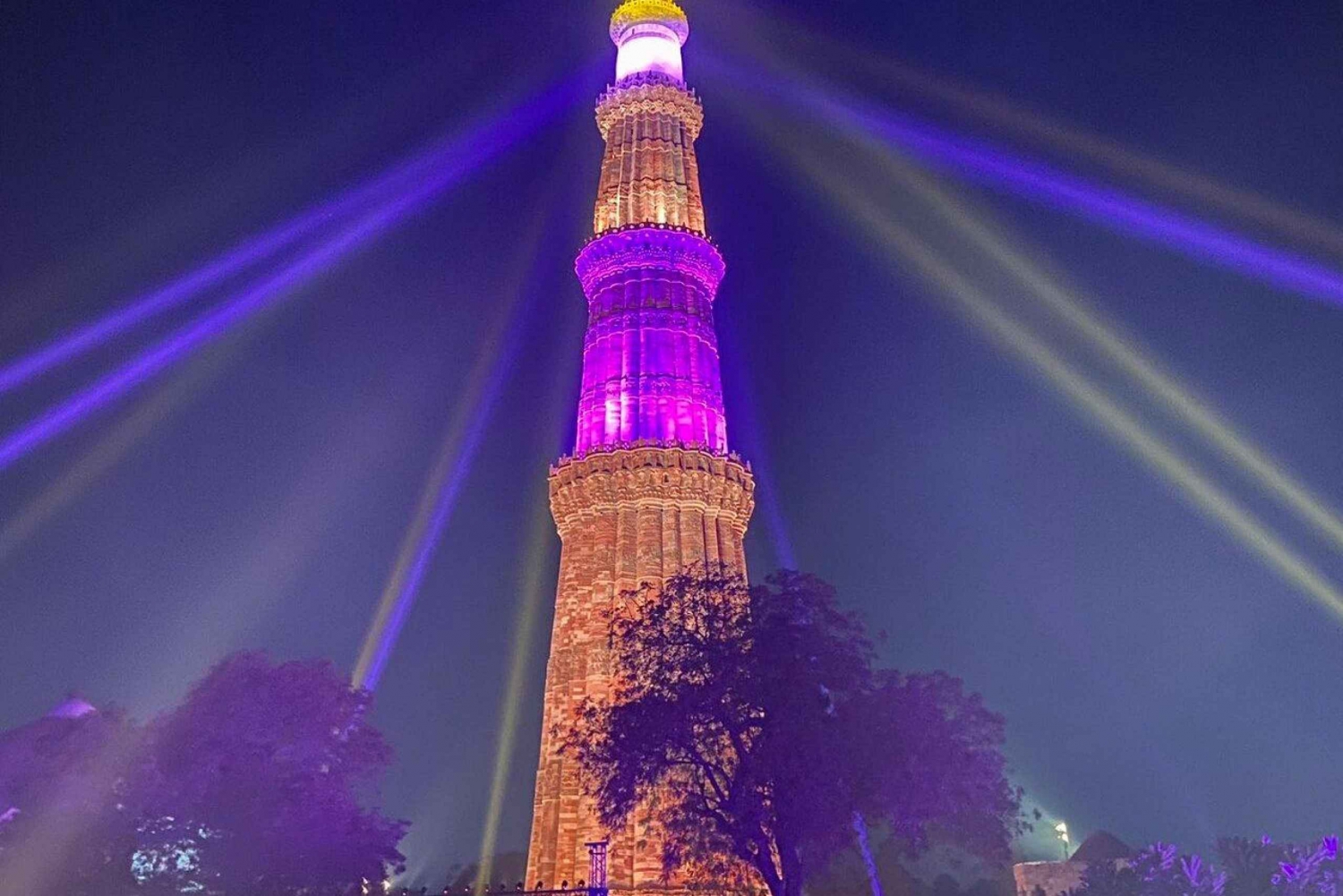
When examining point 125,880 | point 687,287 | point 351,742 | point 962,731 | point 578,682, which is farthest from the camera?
point 687,287

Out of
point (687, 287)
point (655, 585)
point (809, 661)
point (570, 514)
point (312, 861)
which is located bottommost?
point (312, 861)

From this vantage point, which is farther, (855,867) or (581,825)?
(855,867)

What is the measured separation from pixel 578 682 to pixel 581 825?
460cm

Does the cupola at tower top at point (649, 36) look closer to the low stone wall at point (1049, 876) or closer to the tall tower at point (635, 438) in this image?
the tall tower at point (635, 438)

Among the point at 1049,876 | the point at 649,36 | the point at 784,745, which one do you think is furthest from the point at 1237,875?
the point at 649,36

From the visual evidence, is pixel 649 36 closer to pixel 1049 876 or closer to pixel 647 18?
pixel 647 18

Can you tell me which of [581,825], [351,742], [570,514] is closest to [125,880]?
[351,742]

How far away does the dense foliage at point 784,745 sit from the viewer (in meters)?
23.7

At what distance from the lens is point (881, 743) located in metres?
24.3

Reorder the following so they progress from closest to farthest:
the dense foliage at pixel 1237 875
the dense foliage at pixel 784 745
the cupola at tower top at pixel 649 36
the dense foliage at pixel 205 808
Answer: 1. the dense foliage at pixel 1237 875
2. the dense foliage at pixel 784 745
3. the dense foliage at pixel 205 808
4. the cupola at tower top at pixel 649 36

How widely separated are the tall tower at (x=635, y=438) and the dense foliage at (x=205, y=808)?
21.2 feet

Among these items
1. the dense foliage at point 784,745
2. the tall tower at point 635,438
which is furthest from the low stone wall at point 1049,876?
the tall tower at point 635,438

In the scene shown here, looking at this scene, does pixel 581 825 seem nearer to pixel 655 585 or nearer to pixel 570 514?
pixel 655 585

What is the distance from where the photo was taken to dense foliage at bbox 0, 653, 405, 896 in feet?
Result: 91.8
